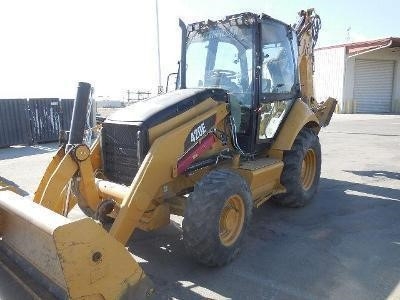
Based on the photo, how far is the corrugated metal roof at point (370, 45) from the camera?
78.9 feet

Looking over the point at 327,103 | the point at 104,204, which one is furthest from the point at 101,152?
the point at 327,103

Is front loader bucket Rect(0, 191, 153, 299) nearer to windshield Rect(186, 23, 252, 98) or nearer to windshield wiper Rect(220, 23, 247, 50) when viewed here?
windshield Rect(186, 23, 252, 98)

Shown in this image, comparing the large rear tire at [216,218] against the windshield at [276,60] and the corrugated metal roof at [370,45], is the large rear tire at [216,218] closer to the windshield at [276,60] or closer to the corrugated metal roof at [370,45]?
the windshield at [276,60]

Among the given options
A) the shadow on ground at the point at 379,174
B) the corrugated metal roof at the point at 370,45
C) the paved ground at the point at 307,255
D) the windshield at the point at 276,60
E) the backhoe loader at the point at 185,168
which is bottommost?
the shadow on ground at the point at 379,174

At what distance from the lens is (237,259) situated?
13.8 ft

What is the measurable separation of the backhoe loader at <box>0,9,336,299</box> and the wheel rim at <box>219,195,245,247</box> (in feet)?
0.04

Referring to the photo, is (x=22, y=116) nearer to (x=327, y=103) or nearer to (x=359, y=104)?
(x=327, y=103)

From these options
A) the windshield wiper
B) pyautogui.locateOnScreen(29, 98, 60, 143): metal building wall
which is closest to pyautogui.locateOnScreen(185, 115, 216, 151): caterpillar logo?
the windshield wiper

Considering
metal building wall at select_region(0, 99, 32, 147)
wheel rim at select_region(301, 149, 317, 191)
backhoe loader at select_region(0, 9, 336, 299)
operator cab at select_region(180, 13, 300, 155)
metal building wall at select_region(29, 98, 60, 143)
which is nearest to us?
backhoe loader at select_region(0, 9, 336, 299)

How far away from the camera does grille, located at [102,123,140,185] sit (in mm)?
4137

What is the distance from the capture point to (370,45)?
25047 millimetres

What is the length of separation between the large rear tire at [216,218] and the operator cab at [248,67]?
110 centimetres

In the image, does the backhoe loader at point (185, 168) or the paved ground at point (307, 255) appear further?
the paved ground at point (307, 255)

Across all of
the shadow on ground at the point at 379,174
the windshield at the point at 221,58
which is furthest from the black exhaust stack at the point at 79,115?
the shadow on ground at the point at 379,174
